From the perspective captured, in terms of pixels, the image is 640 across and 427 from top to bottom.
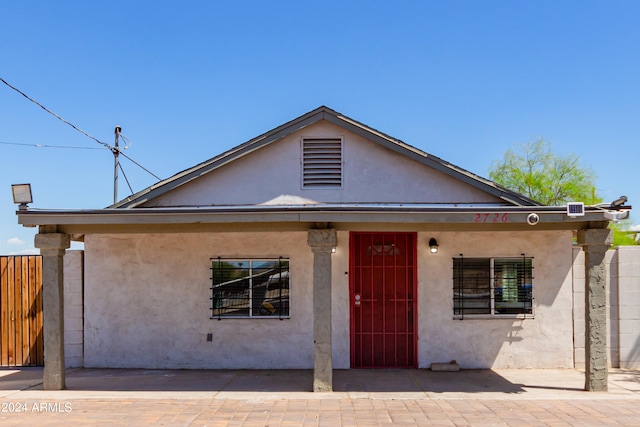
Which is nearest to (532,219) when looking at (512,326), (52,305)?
(512,326)

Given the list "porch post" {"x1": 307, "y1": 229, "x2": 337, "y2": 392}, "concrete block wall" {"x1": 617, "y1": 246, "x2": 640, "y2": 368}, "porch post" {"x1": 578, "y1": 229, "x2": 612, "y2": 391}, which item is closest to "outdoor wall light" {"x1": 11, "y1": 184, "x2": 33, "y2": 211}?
"porch post" {"x1": 307, "y1": 229, "x2": 337, "y2": 392}

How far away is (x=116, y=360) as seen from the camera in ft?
30.0

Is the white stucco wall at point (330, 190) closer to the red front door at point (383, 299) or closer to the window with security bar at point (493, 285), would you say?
the red front door at point (383, 299)

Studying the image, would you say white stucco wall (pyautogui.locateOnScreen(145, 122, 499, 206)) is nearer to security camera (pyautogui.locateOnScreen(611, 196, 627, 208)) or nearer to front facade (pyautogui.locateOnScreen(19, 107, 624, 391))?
front facade (pyautogui.locateOnScreen(19, 107, 624, 391))

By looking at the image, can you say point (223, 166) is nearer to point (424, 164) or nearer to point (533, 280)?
point (424, 164)

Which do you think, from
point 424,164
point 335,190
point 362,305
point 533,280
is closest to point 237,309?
point 362,305

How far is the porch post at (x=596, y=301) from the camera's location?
7148mm

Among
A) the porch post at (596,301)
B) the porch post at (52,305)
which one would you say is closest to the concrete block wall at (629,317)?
the porch post at (596,301)

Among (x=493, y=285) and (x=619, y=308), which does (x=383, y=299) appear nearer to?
(x=493, y=285)

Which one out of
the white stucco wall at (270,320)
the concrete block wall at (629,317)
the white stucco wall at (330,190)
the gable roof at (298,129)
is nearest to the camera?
the concrete block wall at (629,317)

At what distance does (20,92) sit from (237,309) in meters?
6.46

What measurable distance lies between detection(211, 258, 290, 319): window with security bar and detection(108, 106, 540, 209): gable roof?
1.72 meters

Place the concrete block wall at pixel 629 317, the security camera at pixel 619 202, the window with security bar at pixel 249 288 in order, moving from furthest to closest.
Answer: the window with security bar at pixel 249 288 → the concrete block wall at pixel 629 317 → the security camera at pixel 619 202

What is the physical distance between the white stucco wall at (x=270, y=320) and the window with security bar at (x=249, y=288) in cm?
14
